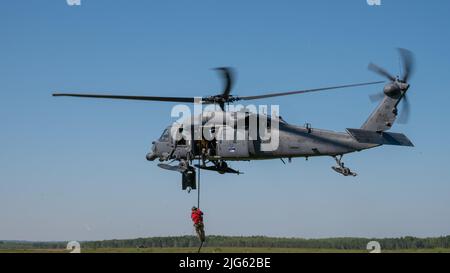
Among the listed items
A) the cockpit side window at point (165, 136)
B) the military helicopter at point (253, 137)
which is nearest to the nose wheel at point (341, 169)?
the military helicopter at point (253, 137)

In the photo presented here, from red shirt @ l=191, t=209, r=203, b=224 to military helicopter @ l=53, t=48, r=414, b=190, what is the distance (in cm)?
600

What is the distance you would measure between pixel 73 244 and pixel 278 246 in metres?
12.3

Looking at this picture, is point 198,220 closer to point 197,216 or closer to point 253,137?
point 197,216

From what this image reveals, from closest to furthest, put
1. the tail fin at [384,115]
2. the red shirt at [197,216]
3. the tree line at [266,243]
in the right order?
the red shirt at [197,216] → the tail fin at [384,115] → the tree line at [266,243]

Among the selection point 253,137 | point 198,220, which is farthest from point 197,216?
point 253,137

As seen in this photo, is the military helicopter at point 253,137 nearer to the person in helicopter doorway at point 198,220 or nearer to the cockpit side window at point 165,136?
the cockpit side window at point 165,136

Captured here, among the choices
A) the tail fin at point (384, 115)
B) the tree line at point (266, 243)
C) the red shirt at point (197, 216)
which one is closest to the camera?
the red shirt at point (197, 216)

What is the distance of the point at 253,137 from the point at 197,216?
27.0ft

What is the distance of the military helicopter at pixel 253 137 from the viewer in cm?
3319

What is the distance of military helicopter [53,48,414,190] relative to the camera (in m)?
33.2

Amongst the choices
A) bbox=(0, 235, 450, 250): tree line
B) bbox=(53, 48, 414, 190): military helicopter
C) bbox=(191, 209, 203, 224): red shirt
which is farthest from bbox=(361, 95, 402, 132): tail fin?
bbox=(191, 209, 203, 224): red shirt
